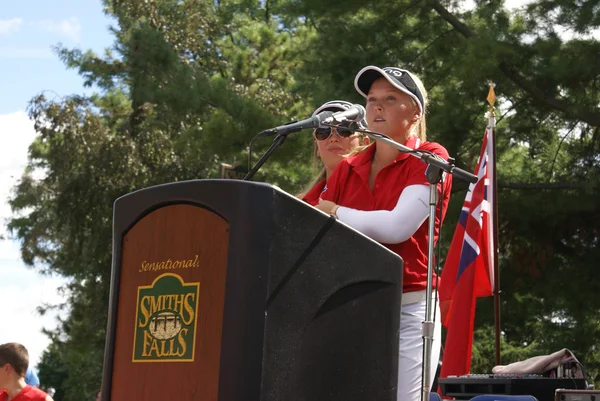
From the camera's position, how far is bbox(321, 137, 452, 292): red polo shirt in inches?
115

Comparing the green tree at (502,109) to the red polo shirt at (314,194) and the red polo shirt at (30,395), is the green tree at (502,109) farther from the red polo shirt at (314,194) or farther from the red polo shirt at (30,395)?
the red polo shirt at (314,194)

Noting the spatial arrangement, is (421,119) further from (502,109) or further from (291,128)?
(502,109)

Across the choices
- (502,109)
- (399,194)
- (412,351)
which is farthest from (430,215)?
(502,109)

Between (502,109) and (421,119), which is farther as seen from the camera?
(502,109)

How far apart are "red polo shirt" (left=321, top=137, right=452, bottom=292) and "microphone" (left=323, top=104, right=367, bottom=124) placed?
0.19 metres

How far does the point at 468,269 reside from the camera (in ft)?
25.1

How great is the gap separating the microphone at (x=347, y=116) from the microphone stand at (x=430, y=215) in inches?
2.3

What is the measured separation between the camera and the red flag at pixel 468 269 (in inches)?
292

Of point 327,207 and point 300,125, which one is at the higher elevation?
point 300,125

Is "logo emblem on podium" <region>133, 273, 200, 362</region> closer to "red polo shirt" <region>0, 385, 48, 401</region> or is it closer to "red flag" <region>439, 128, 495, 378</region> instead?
"red polo shirt" <region>0, 385, 48, 401</region>

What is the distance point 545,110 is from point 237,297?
823cm

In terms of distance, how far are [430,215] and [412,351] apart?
373mm

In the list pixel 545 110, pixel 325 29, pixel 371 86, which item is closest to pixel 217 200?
pixel 371 86

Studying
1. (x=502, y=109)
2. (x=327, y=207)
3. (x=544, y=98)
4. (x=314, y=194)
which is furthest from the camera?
(x=502, y=109)
